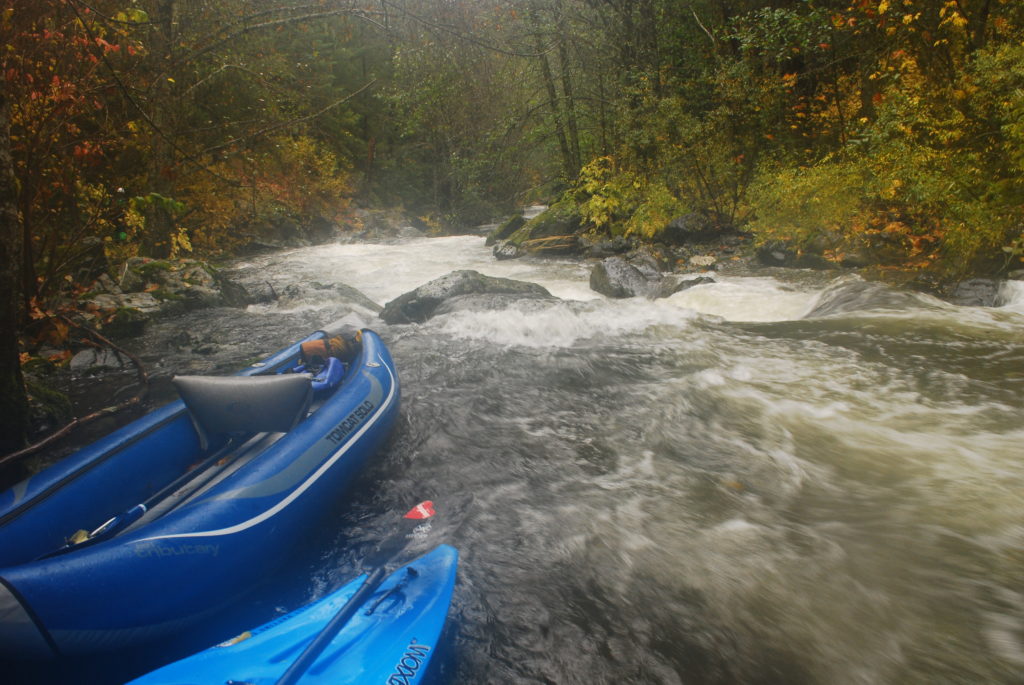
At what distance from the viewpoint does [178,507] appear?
8.11 feet

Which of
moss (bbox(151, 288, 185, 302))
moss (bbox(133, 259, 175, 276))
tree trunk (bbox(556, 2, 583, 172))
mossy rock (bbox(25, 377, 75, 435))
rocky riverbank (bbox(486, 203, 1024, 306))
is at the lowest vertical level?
rocky riverbank (bbox(486, 203, 1024, 306))

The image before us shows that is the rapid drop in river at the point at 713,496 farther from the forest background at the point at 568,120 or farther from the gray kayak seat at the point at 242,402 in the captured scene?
the forest background at the point at 568,120

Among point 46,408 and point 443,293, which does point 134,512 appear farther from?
point 443,293

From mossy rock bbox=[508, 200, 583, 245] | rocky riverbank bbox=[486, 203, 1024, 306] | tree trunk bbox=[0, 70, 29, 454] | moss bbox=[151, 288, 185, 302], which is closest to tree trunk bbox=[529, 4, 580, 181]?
mossy rock bbox=[508, 200, 583, 245]

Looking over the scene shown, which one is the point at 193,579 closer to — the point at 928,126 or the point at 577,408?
the point at 577,408

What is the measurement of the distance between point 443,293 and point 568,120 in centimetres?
628

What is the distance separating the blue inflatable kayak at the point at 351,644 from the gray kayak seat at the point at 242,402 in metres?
1.39

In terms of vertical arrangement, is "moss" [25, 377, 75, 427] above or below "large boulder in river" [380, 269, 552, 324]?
above

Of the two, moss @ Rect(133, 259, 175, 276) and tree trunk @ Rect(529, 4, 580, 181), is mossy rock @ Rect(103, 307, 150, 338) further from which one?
tree trunk @ Rect(529, 4, 580, 181)

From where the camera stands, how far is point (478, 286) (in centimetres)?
764

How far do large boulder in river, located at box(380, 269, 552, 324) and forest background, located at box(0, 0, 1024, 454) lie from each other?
8.15 feet

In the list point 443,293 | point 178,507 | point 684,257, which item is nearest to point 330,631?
point 178,507

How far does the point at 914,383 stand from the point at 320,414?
454 centimetres

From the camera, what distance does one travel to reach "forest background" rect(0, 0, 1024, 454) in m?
4.55
